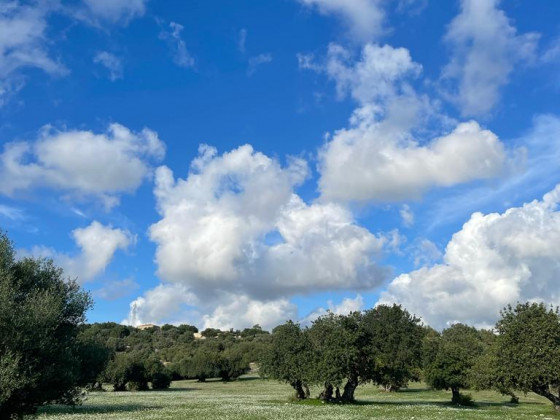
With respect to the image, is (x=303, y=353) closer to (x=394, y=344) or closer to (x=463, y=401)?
(x=394, y=344)

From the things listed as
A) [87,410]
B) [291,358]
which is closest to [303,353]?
[291,358]

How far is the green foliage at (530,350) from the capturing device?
40781mm

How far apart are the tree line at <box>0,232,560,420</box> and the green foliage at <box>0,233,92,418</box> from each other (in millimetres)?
49

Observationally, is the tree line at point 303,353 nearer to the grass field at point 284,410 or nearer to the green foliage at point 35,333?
the green foliage at point 35,333

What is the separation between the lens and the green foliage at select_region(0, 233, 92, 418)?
76.8 feet

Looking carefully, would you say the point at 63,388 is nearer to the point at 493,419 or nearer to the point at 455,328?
the point at 493,419

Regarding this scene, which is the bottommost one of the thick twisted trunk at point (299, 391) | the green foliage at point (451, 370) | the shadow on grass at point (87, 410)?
the shadow on grass at point (87, 410)

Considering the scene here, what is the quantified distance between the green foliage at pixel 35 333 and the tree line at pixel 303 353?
5cm

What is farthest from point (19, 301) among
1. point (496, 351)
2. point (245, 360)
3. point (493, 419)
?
point (245, 360)

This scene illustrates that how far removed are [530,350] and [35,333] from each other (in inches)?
1467

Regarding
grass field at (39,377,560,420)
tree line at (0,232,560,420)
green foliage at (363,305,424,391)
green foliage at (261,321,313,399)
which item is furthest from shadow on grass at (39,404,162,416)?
green foliage at (363,305,424,391)

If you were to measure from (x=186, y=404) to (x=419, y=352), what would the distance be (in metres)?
34.0

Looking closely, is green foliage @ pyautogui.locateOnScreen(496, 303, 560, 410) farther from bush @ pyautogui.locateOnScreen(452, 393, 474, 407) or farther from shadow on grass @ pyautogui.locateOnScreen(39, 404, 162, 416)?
shadow on grass @ pyautogui.locateOnScreen(39, 404, 162, 416)

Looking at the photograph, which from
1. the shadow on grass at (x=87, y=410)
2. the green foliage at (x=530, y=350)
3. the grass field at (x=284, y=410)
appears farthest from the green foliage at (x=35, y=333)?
the green foliage at (x=530, y=350)
